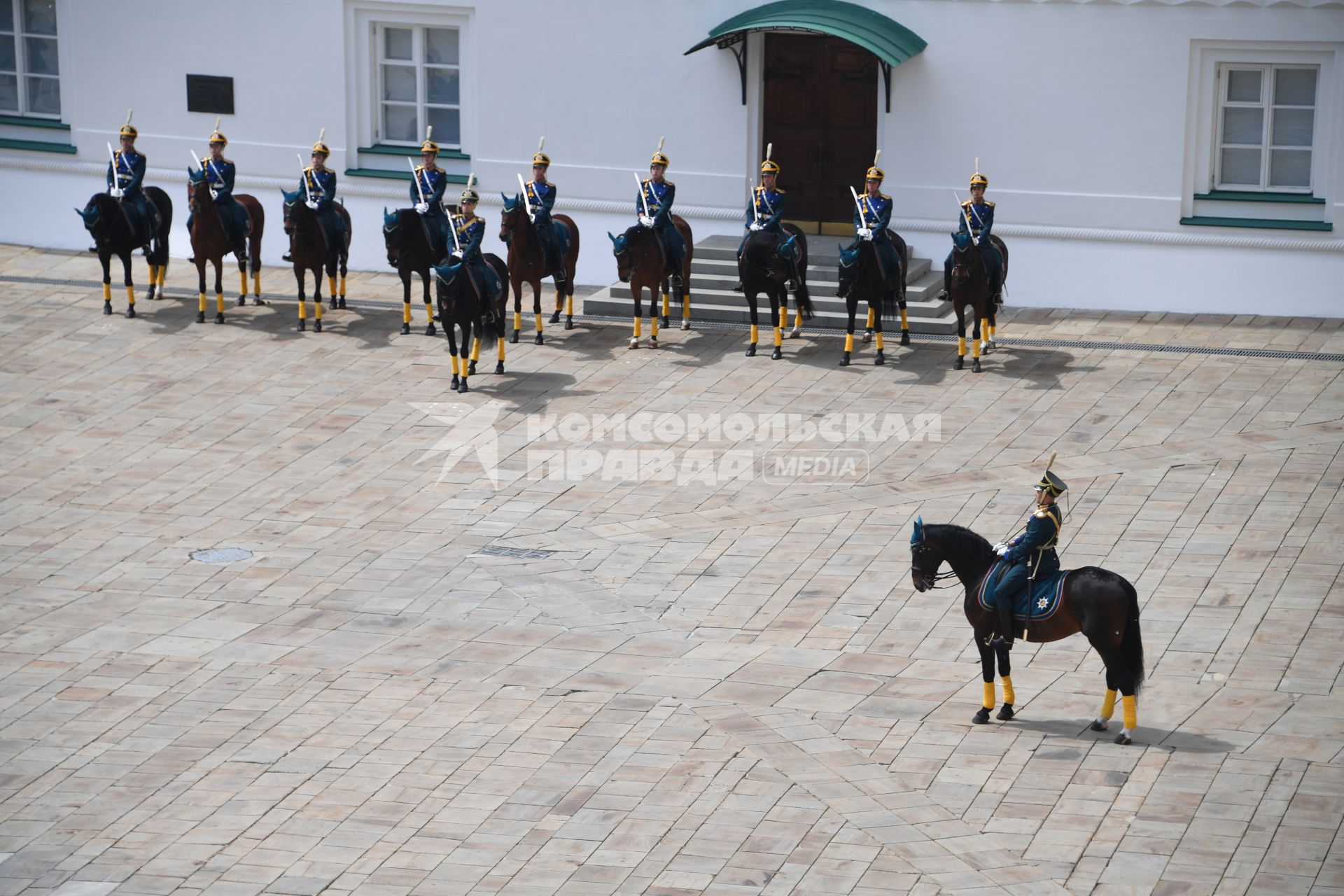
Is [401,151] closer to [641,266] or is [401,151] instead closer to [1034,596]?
[641,266]

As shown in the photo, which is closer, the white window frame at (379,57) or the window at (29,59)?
the white window frame at (379,57)

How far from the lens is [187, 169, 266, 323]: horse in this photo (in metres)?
22.2

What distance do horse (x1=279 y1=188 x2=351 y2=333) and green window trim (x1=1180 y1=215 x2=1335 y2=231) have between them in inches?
423

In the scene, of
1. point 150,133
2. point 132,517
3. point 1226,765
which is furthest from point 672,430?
point 150,133

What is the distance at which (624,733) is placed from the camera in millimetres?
12117

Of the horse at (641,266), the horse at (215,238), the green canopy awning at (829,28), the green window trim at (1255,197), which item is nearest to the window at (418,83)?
the horse at (215,238)

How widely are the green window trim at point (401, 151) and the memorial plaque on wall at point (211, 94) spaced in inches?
80.5

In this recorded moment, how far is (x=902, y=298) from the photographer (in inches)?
832

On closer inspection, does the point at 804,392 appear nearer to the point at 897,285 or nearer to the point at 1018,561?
the point at 897,285

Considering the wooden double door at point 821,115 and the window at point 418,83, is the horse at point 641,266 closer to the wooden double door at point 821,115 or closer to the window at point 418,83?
the wooden double door at point 821,115

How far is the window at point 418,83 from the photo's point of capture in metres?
25.0

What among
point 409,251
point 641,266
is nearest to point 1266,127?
point 641,266

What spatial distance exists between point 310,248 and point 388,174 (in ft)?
11.3

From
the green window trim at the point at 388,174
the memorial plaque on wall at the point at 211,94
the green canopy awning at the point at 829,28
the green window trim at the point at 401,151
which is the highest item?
the green canopy awning at the point at 829,28
